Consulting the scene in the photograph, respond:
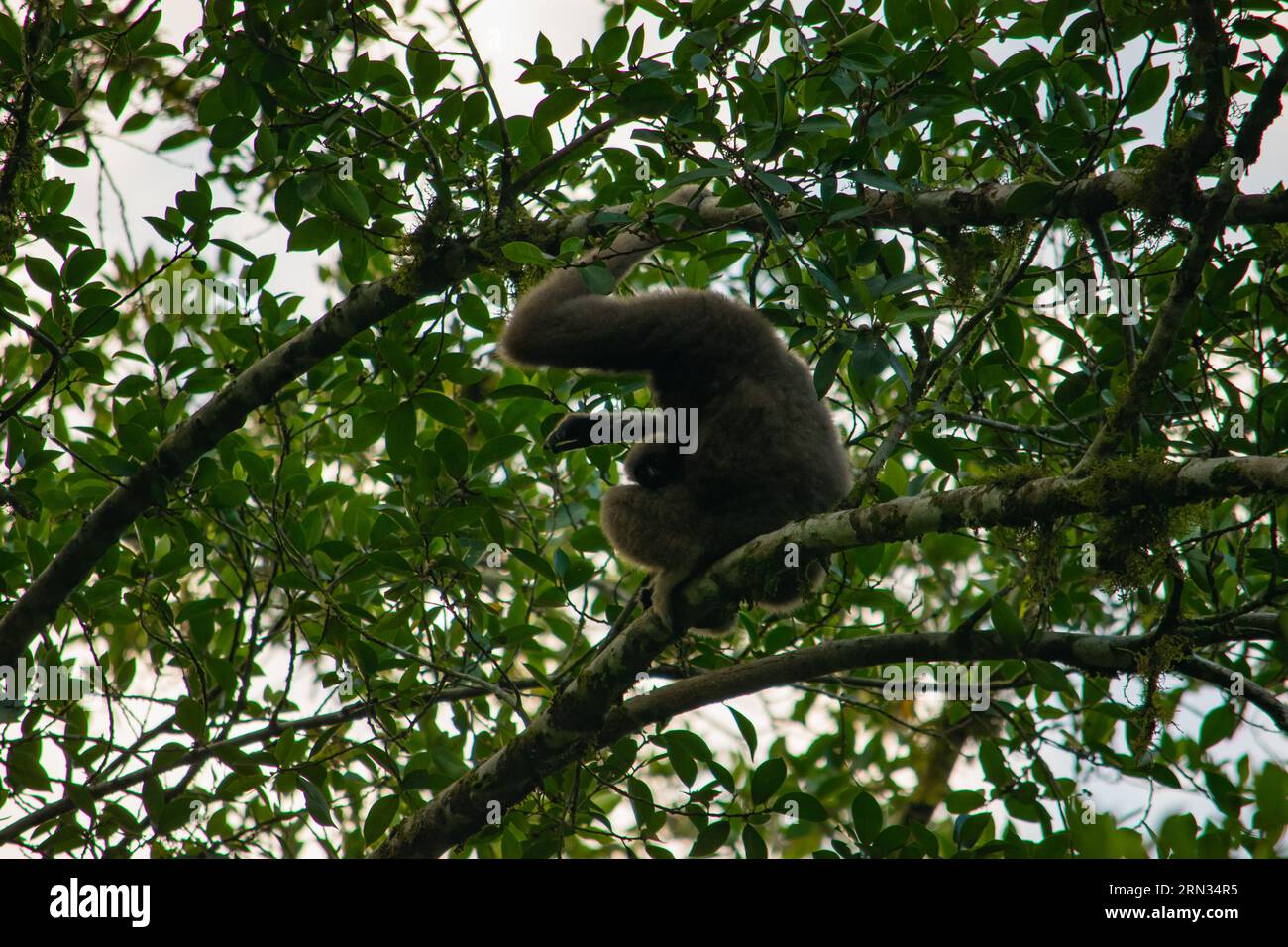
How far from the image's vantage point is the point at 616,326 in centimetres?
587

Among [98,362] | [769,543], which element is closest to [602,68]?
[769,543]

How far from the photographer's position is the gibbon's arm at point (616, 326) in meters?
5.88

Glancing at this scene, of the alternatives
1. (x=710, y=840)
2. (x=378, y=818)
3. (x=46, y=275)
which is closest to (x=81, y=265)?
(x=46, y=275)

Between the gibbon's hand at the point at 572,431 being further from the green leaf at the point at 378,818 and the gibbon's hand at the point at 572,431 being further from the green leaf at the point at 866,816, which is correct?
the green leaf at the point at 866,816

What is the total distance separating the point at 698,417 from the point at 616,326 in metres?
0.71

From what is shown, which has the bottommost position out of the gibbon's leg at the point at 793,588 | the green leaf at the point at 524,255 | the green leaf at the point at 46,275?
the gibbon's leg at the point at 793,588

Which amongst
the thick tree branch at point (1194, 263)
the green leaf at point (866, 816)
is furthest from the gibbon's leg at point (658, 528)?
the thick tree branch at point (1194, 263)

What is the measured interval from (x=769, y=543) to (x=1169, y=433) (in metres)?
2.82

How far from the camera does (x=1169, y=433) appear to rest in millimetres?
5957

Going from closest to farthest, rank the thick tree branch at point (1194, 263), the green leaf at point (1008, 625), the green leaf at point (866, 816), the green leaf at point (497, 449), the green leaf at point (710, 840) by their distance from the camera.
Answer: the thick tree branch at point (1194, 263)
the green leaf at point (1008, 625)
the green leaf at point (866, 816)
the green leaf at point (710, 840)
the green leaf at point (497, 449)

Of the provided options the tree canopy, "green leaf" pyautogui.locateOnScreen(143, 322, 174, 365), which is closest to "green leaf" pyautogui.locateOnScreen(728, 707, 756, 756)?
the tree canopy

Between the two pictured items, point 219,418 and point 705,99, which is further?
point 219,418

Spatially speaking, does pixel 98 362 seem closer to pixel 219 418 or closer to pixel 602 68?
pixel 219 418
